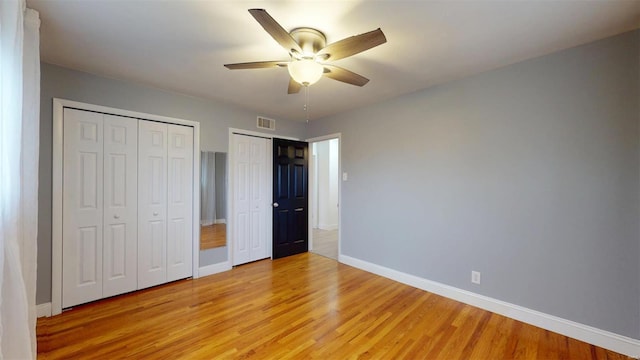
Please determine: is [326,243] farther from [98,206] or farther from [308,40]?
[308,40]

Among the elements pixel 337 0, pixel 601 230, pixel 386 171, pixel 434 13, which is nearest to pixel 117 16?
pixel 337 0

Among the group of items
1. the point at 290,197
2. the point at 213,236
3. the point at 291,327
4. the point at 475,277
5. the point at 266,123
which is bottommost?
the point at 291,327

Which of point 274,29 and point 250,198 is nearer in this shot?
point 274,29

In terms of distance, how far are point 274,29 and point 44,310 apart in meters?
3.25

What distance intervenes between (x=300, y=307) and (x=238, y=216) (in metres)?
1.77

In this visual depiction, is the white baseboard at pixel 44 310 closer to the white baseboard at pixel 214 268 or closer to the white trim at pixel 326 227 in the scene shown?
the white baseboard at pixel 214 268

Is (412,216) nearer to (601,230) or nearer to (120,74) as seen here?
(601,230)

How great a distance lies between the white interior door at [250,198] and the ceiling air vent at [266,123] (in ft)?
0.65

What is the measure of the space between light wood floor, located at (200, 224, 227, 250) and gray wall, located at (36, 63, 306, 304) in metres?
0.08

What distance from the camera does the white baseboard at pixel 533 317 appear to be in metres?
1.97

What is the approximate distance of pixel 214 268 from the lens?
3578mm

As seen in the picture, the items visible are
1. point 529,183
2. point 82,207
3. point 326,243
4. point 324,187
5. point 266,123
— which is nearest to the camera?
point 529,183

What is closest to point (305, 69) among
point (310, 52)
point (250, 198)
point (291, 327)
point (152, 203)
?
point (310, 52)

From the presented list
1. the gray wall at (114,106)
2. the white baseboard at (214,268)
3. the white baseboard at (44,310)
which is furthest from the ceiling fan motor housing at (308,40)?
the white baseboard at (44,310)
